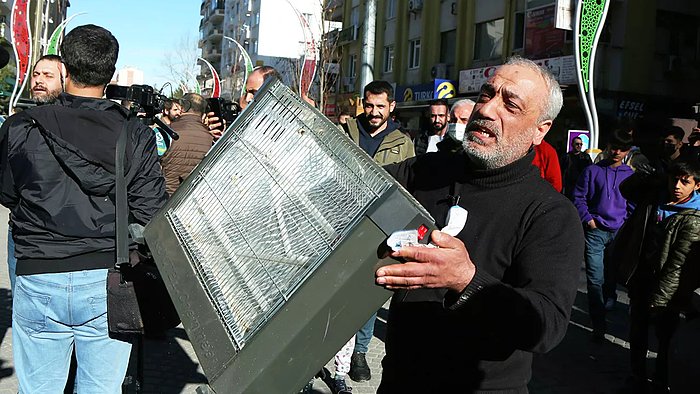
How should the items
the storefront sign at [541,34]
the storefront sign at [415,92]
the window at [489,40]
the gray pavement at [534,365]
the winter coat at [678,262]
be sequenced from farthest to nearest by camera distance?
the storefront sign at [415,92] < the window at [489,40] < the storefront sign at [541,34] < the gray pavement at [534,365] < the winter coat at [678,262]

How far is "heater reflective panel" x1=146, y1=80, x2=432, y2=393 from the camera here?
4.24ft

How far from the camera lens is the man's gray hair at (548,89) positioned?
2323 millimetres

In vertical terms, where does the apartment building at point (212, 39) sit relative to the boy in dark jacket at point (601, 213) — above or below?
above

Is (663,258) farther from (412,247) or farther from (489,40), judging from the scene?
(489,40)

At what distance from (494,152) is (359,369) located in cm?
352

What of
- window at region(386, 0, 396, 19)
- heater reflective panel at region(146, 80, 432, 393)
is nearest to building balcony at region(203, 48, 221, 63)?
window at region(386, 0, 396, 19)

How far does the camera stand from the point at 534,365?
591 cm

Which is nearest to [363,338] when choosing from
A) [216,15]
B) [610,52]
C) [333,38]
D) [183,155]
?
[183,155]

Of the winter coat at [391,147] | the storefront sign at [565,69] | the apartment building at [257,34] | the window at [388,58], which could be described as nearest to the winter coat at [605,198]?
the winter coat at [391,147]

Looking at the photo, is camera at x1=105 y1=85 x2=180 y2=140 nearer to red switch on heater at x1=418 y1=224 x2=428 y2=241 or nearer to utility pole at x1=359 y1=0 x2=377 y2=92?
red switch on heater at x1=418 y1=224 x2=428 y2=241

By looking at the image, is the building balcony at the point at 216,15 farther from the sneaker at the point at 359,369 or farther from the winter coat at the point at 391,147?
the sneaker at the point at 359,369

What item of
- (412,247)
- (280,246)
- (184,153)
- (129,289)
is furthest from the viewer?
(184,153)

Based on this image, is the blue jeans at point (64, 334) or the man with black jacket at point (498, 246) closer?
the man with black jacket at point (498, 246)

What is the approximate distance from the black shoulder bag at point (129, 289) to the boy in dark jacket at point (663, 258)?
12.8ft
